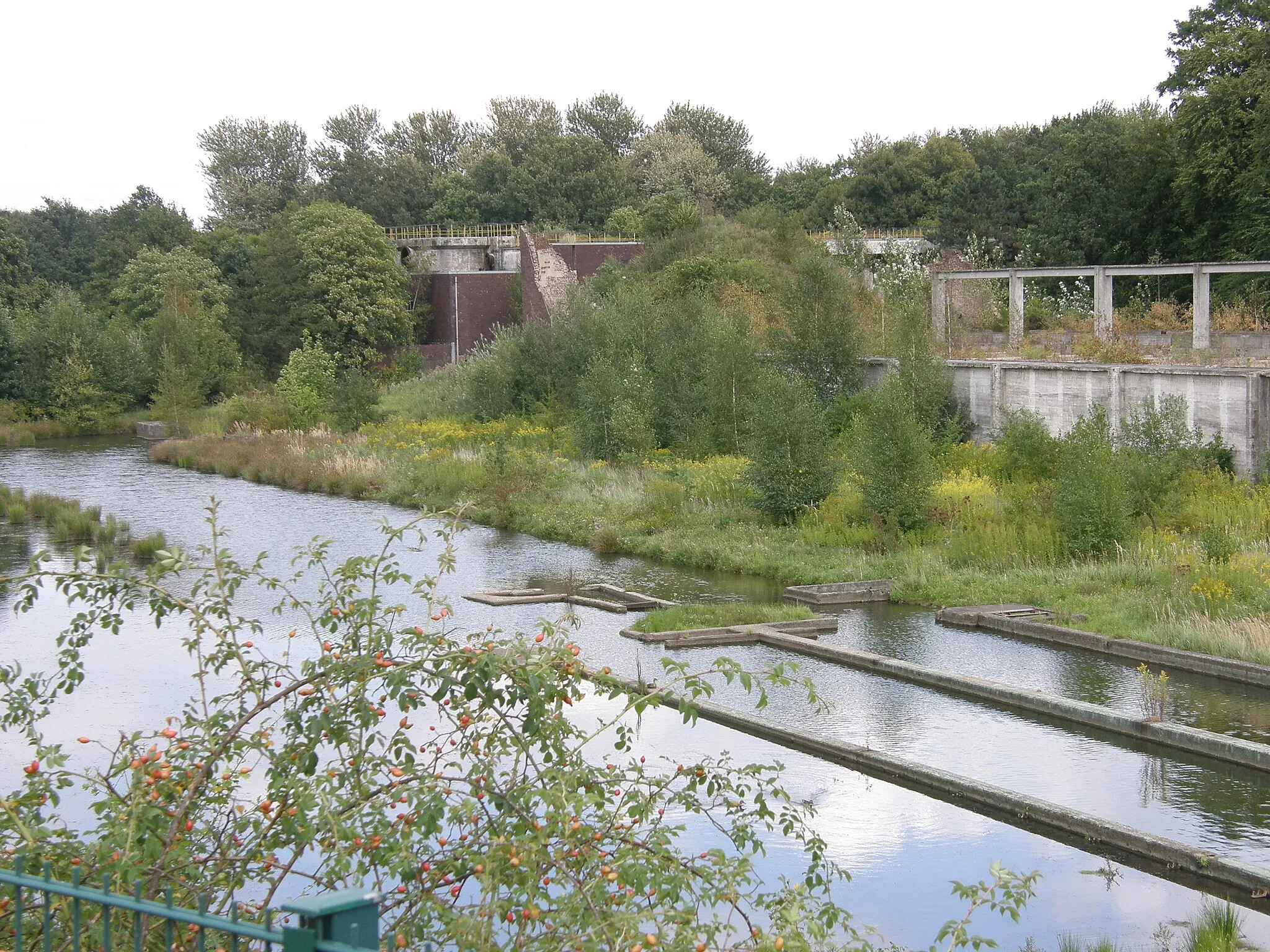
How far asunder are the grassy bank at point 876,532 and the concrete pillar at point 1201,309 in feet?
14.6

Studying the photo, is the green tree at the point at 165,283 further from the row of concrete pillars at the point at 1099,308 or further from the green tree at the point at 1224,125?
the green tree at the point at 1224,125

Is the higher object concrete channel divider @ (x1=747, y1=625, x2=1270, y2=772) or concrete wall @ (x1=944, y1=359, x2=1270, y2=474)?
concrete wall @ (x1=944, y1=359, x2=1270, y2=474)

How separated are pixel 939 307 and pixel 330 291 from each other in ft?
94.5

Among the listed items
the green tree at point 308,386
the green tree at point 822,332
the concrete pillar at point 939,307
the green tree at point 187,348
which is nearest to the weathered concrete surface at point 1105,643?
the green tree at point 822,332

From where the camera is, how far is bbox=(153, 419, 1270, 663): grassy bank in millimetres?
14133

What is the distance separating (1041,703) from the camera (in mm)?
11406

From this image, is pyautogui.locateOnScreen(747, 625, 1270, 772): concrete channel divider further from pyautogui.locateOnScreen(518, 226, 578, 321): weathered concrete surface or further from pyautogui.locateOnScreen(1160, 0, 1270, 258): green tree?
pyautogui.locateOnScreen(518, 226, 578, 321): weathered concrete surface

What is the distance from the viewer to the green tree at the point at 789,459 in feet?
66.0

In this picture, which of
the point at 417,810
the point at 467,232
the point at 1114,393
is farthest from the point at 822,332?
the point at 467,232

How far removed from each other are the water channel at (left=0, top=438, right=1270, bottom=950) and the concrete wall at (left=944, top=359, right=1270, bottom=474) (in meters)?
6.98

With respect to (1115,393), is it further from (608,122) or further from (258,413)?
(608,122)

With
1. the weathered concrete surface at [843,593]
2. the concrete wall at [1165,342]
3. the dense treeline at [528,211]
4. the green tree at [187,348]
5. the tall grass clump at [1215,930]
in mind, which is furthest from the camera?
the green tree at [187,348]

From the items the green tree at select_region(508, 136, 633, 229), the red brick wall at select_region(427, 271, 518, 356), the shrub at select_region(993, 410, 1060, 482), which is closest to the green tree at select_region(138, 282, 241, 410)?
the red brick wall at select_region(427, 271, 518, 356)

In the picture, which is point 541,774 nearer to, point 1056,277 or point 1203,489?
point 1203,489
